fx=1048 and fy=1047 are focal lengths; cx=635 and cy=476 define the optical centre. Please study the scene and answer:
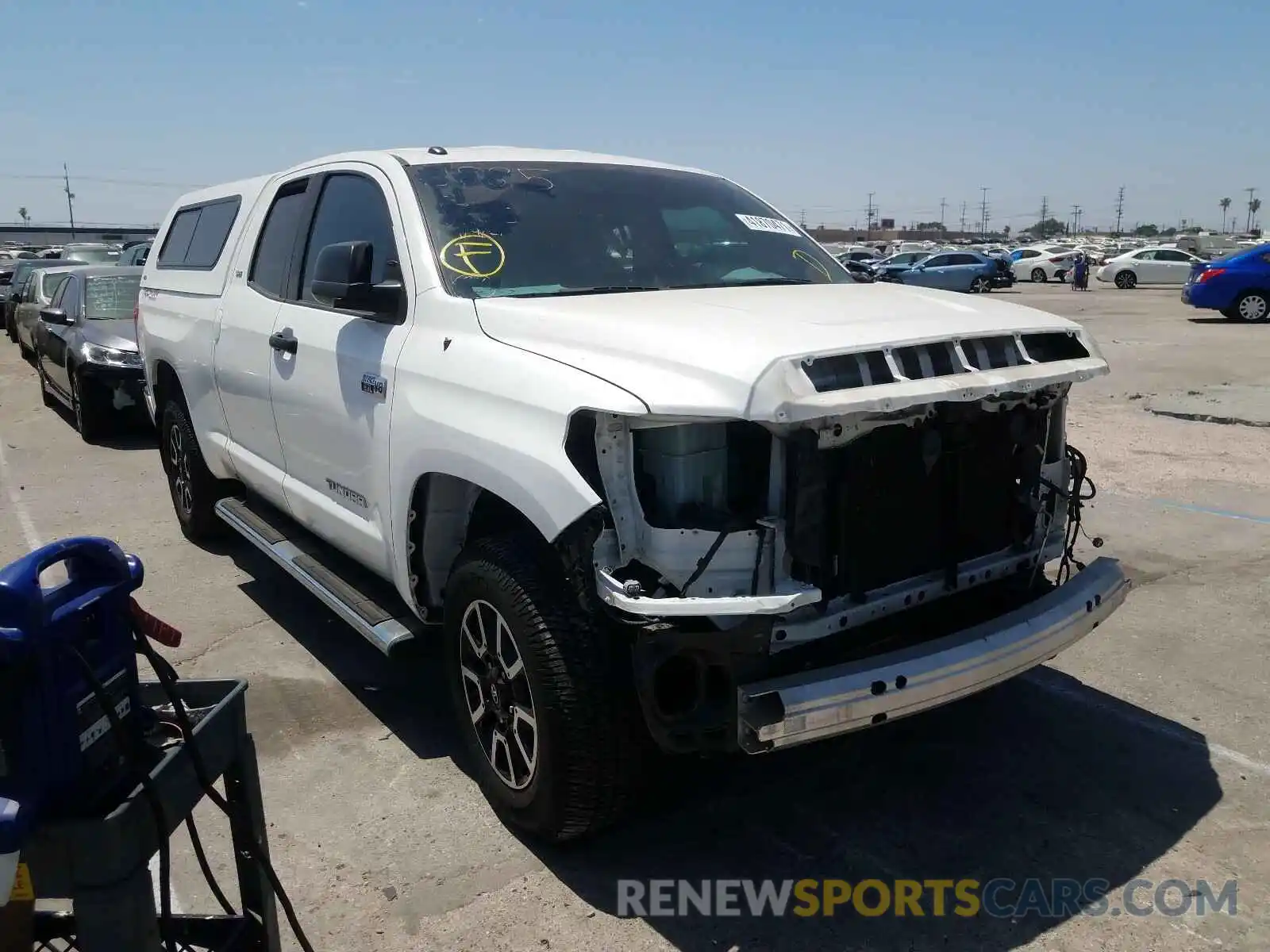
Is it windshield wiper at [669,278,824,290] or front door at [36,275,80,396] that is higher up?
A: windshield wiper at [669,278,824,290]

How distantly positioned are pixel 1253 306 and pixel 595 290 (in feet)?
70.2

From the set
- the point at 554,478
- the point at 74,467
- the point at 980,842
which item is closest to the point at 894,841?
the point at 980,842

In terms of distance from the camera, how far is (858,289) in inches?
154

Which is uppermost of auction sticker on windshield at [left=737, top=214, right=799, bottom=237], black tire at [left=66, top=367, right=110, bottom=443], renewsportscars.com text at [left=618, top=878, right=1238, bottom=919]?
auction sticker on windshield at [left=737, top=214, right=799, bottom=237]

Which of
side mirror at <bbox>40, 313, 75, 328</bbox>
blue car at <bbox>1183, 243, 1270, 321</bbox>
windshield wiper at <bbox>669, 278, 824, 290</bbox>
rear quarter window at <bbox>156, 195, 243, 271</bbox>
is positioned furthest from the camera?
blue car at <bbox>1183, 243, 1270, 321</bbox>

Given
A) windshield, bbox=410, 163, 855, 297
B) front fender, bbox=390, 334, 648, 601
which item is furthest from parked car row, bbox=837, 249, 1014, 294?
front fender, bbox=390, 334, 648, 601

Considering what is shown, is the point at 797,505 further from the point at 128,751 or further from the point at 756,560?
the point at 128,751

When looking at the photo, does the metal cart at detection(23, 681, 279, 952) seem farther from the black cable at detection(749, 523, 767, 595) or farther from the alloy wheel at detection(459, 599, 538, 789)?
the black cable at detection(749, 523, 767, 595)

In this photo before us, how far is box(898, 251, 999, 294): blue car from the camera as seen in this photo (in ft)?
110

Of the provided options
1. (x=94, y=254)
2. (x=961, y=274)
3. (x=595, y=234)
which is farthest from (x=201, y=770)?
(x=961, y=274)

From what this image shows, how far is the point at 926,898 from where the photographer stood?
305 cm

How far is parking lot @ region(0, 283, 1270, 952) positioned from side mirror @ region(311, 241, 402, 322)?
4.13 ft

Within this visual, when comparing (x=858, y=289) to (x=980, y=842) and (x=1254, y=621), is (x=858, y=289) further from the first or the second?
(x=1254, y=621)

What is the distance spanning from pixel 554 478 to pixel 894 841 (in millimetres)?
1620
